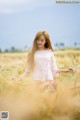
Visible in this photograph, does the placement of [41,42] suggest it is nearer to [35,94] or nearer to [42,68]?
[42,68]

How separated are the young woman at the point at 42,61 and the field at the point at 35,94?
0.12 ft

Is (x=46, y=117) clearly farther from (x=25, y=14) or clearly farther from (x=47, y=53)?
(x=25, y=14)

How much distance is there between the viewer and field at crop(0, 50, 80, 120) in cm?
252

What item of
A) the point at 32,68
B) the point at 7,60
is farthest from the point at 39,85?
the point at 7,60

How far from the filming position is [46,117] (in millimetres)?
2531

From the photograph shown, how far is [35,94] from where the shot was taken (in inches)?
99.7

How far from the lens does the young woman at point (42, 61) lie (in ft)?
8.33

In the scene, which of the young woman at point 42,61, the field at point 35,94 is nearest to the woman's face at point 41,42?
the young woman at point 42,61

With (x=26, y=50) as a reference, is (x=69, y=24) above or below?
above

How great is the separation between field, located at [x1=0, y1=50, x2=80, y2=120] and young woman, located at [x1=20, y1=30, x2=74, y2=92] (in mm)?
37

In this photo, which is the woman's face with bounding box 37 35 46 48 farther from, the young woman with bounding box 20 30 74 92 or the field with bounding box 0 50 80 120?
the field with bounding box 0 50 80 120

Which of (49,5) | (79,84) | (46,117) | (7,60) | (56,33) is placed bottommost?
(46,117)

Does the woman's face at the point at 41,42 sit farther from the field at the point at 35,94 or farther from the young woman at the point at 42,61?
the field at the point at 35,94

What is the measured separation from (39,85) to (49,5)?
23.6 inches
